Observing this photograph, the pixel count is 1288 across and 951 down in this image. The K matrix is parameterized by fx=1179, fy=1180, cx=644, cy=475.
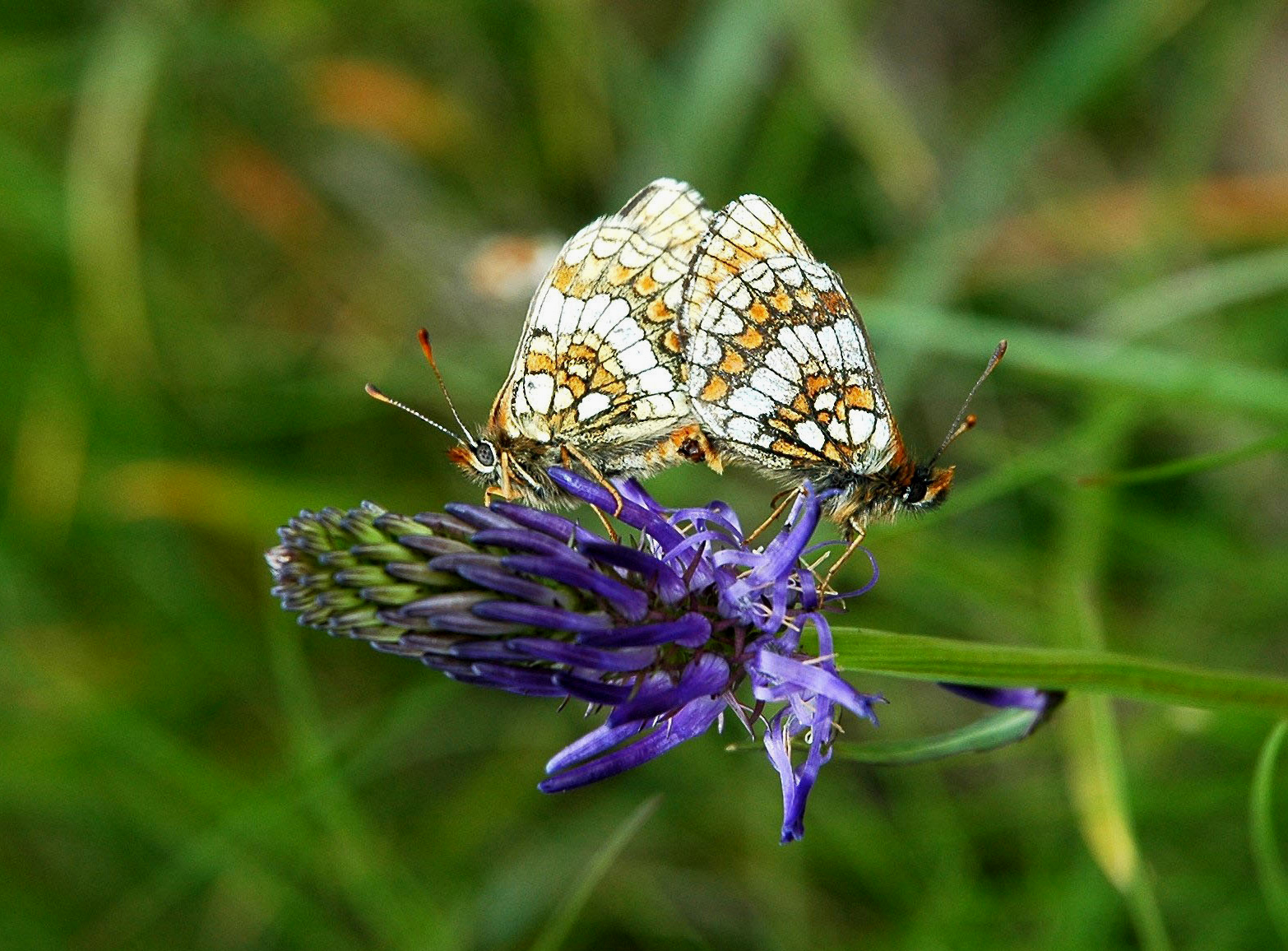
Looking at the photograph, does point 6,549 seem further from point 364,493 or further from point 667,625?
point 667,625

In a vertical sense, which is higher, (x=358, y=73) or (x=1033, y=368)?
(x=358, y=73)

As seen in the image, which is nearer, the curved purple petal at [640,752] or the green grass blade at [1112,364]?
the curved purple petal at [640,752]

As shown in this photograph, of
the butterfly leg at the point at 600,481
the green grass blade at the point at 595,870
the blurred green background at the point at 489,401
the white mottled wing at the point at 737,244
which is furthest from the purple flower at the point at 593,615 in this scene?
the blurred green background at the point at 489,401

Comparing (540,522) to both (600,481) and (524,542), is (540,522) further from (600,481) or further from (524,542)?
(600,481)

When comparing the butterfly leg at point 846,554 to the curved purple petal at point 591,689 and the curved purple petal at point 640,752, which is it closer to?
the curved purple petal at point 640,752

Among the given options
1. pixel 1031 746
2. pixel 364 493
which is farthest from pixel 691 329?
pixel 364 493

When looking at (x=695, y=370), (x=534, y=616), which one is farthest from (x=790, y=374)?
(x=534, y=616)
